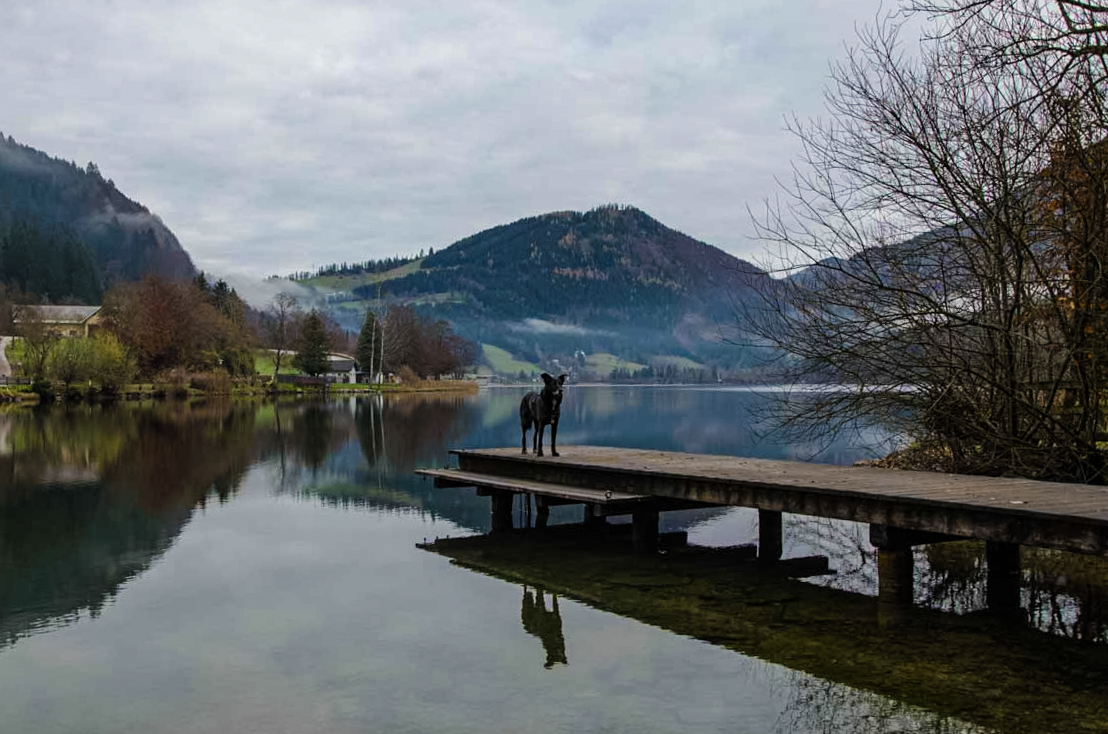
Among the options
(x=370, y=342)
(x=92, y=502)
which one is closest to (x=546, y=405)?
(x=92, y=502)

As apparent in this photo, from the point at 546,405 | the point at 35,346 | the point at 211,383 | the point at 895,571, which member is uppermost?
the point at 35,346

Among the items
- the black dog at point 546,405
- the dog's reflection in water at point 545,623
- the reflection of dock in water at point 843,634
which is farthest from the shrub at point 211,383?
→ the dog's reflection in water at point 545,623

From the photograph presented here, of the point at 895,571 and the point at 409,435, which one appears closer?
the point at 895,571

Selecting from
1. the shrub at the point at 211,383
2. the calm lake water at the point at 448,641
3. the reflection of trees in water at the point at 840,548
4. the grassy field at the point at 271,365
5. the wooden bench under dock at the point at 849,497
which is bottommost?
the reflection of trees in water at the point at 840,548

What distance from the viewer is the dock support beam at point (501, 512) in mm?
19281

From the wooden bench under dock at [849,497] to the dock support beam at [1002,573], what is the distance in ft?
0.04

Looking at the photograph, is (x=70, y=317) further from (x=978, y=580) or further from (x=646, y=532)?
(x=978, y=580)

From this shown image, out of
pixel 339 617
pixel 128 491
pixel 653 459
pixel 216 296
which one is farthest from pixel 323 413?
pixel 216 296

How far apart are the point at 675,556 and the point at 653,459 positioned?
225cm

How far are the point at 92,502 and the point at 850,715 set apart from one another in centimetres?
1923

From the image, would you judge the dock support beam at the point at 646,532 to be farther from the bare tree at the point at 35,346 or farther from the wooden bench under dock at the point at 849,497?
the bare tree at the point at 35,346

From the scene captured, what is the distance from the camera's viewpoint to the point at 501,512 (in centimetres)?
1939

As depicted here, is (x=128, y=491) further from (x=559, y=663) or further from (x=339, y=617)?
(x=559, y=663)

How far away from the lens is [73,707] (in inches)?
357
